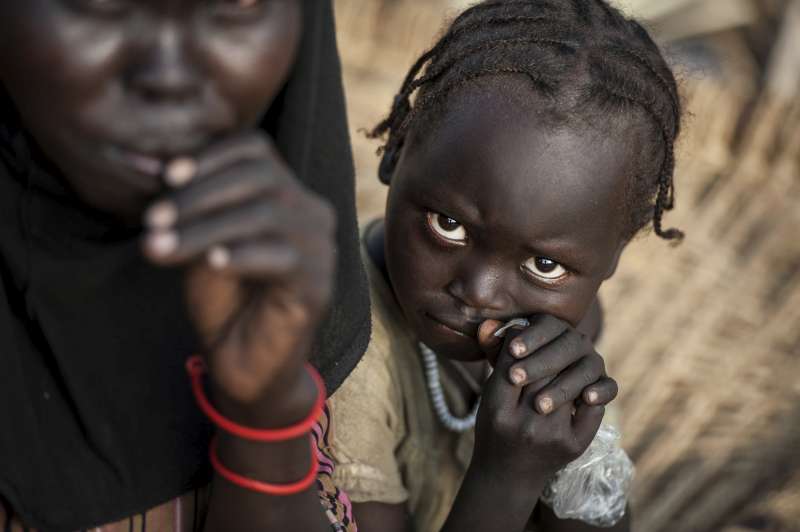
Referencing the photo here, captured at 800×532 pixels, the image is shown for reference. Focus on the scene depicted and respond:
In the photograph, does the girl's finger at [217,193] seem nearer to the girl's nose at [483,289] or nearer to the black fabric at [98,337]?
the black fabric at [98,337]

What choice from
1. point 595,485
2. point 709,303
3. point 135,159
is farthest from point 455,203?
point 709,303

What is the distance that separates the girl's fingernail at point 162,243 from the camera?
35.6 inches

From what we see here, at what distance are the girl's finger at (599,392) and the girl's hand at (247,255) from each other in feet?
2.80

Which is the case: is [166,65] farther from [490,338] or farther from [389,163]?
[389,163]

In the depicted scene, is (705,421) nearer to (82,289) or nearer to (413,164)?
(413,164)

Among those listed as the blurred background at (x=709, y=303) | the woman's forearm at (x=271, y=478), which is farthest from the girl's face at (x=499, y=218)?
the blurred background at (x=709, y=303)

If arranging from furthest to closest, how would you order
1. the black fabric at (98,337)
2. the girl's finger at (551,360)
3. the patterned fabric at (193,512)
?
1. the girl's finger at (551,360)
2. the patterned fabric at (193,512)
3. the black fabric at (98,337)

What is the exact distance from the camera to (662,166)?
6.75ft

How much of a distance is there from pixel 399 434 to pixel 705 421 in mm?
1547

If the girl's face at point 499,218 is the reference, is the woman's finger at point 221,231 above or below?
above

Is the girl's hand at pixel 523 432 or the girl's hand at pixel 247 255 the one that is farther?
the girl's hand at pixel 523 432

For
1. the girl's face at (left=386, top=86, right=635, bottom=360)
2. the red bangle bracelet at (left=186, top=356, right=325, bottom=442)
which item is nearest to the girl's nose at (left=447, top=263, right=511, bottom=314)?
the girl's face at (left=386, top=86, right=635, bottom=360)

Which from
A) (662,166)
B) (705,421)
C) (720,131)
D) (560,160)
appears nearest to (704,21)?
(720,131)

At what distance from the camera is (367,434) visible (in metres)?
1.93
